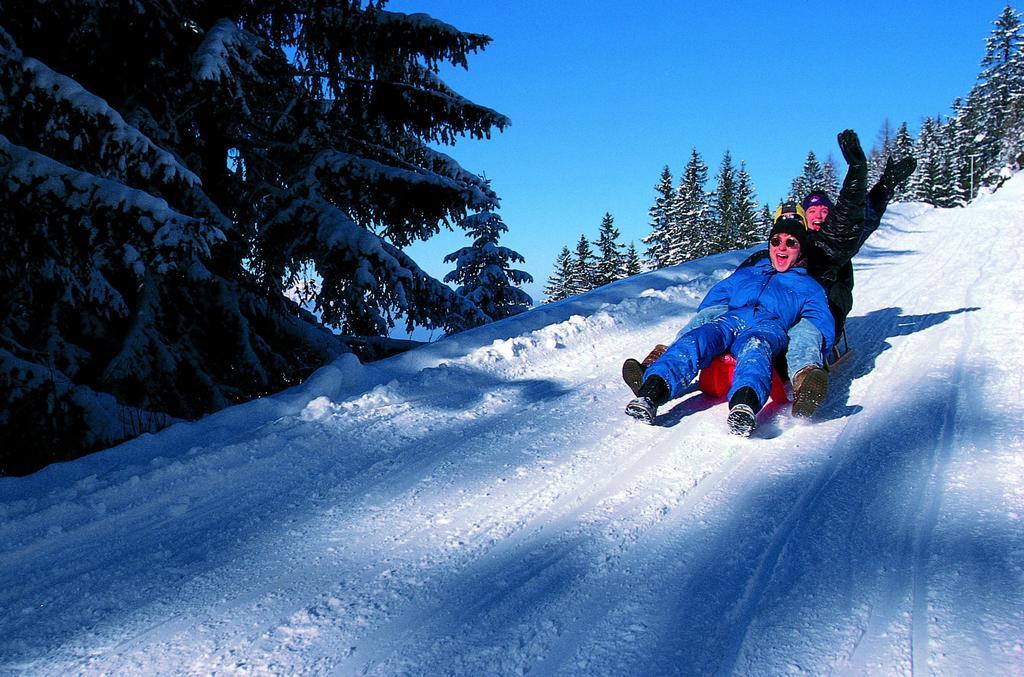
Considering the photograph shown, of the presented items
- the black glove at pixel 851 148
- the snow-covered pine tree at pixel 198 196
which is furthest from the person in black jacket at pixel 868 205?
the snow-covered pine tree at pixel 198 196

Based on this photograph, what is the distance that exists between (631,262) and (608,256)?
3.02 m

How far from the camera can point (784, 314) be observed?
3.77 m

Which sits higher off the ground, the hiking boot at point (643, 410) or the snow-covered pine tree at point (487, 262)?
the snow-covered pine tree at point (487, 262)

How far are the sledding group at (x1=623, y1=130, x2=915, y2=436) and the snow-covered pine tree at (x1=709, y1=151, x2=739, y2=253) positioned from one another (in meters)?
32.3

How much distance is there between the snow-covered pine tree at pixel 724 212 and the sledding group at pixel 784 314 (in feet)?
106

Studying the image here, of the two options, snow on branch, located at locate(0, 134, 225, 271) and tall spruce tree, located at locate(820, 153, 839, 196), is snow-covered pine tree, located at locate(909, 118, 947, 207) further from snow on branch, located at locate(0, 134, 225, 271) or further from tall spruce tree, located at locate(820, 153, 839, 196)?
snow on branch, located at locate(0, 134, 225, 271)

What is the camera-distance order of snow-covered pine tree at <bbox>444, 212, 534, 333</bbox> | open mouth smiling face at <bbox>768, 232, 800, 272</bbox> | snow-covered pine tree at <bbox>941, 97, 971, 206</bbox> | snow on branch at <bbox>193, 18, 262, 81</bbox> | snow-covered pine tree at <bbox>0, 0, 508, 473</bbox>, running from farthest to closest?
snow-covered pine tree at <bbox>941, 97, 971, 206</bbox>
snow-covered pine tree at <bbox>444, 212, 534, 333</bbox>
snow on branch at <bbox>193, 18, 262, 81</bbox>
open mouth smiling face at <bbox>768, 232, 800, 272</bbox>
snow-covered pine tree at <bbox>0, 0, 508, 473</bbox>

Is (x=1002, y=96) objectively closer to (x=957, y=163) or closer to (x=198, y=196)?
(x=957, y=163)

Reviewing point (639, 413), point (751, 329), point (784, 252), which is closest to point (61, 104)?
point (639, 413)

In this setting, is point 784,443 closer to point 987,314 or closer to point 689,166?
point 987,314

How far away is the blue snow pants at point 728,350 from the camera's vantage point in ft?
10.1

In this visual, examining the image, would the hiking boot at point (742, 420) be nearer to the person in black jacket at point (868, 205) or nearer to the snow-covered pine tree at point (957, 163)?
the person in black jacket at point (868, 205)

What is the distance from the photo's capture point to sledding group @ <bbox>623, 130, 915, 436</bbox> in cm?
308

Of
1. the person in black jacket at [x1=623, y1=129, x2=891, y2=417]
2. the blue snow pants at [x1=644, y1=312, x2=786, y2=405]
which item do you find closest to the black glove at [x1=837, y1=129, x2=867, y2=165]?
the person in black jacket at [x1=623, y1=129, x2=891, y2=417]
